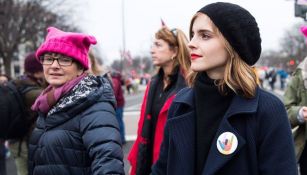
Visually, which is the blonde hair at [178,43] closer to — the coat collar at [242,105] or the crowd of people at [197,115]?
the crowd of people at [197,115]

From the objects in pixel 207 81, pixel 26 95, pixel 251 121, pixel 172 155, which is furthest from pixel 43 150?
pixel 26 95

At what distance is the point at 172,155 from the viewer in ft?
6.70

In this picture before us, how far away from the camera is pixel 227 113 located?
1.88m

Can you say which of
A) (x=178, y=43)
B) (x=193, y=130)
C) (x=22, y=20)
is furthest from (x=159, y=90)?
(x=22, y=20)

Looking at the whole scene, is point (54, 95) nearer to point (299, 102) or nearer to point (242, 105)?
point (242, 105)

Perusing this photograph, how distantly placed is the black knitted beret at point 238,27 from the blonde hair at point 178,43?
1.60 m

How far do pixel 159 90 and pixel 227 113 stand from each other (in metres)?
1.72

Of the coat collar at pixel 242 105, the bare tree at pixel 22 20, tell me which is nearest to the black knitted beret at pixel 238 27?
the coat collar at pixel 242 105

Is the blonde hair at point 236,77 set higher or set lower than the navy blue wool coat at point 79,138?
higher

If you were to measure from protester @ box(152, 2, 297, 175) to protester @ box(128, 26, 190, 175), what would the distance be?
4.13 feet

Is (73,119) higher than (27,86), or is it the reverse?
(73,119)

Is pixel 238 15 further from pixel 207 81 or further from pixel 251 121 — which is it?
pixel 251 121

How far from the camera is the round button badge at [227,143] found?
6.00 ft

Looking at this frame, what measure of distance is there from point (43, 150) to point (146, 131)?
1.23 meters
